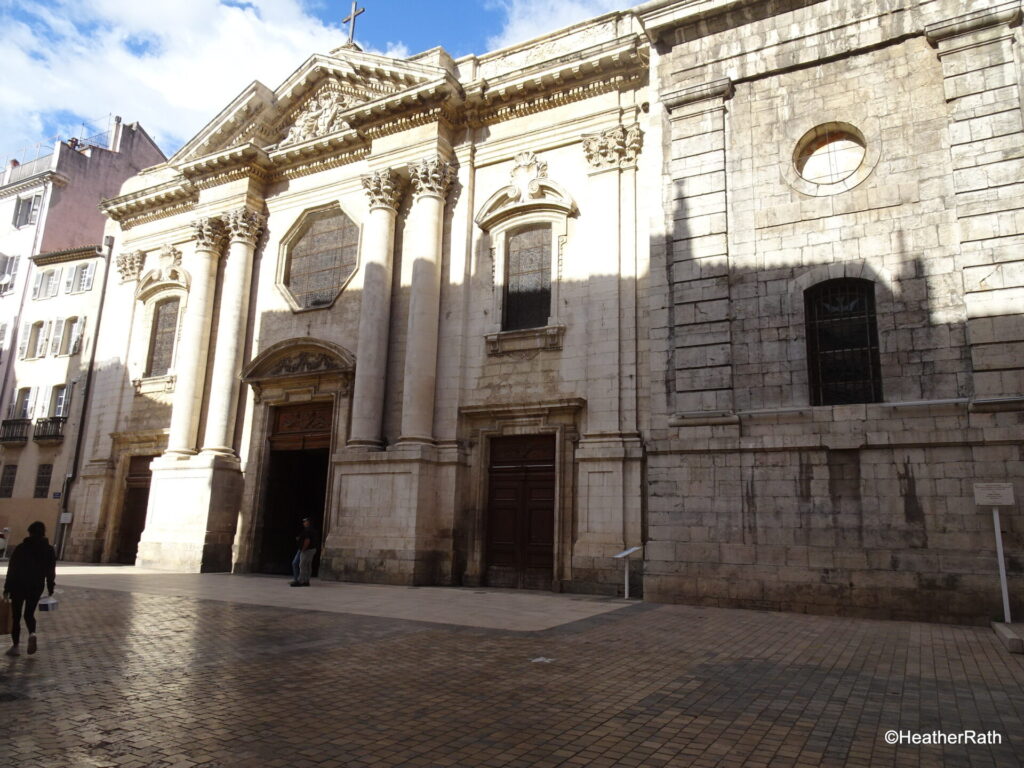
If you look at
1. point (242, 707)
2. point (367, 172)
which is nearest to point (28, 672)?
point (242, 707)

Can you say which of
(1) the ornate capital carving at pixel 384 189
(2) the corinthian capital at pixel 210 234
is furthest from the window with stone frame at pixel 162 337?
(1) the ornate capital carving at pixel 384 189

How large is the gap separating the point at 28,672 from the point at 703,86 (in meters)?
14.7

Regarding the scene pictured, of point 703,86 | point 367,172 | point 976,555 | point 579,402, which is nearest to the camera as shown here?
point 976,555

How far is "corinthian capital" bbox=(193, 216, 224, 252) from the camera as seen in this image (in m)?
22.4

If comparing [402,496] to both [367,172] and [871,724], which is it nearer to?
[367,172]

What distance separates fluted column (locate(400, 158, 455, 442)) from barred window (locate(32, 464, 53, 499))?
54.4 ft

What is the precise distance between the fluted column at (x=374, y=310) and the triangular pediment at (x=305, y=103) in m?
2.50

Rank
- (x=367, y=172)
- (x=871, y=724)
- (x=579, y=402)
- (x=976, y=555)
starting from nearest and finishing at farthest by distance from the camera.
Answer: (x=871, y=724)
(x=976, y=555)
(x=579, y=402)
(x=367, y=172)

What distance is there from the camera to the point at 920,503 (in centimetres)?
1153

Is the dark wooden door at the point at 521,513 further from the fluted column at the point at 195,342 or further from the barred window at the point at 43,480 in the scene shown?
the barred window at the point at 43,480

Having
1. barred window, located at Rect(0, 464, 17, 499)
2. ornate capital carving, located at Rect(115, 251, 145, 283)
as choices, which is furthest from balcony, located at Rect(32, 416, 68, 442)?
ornate capital carving, located at Rect(115, 251, 145, 283)

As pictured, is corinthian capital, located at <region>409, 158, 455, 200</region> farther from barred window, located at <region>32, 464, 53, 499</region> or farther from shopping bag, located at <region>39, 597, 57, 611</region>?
barred window, located at <region>32, 464, 53, 499</region>

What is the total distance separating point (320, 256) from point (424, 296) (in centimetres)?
522

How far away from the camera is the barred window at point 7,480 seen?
90.2 ft
